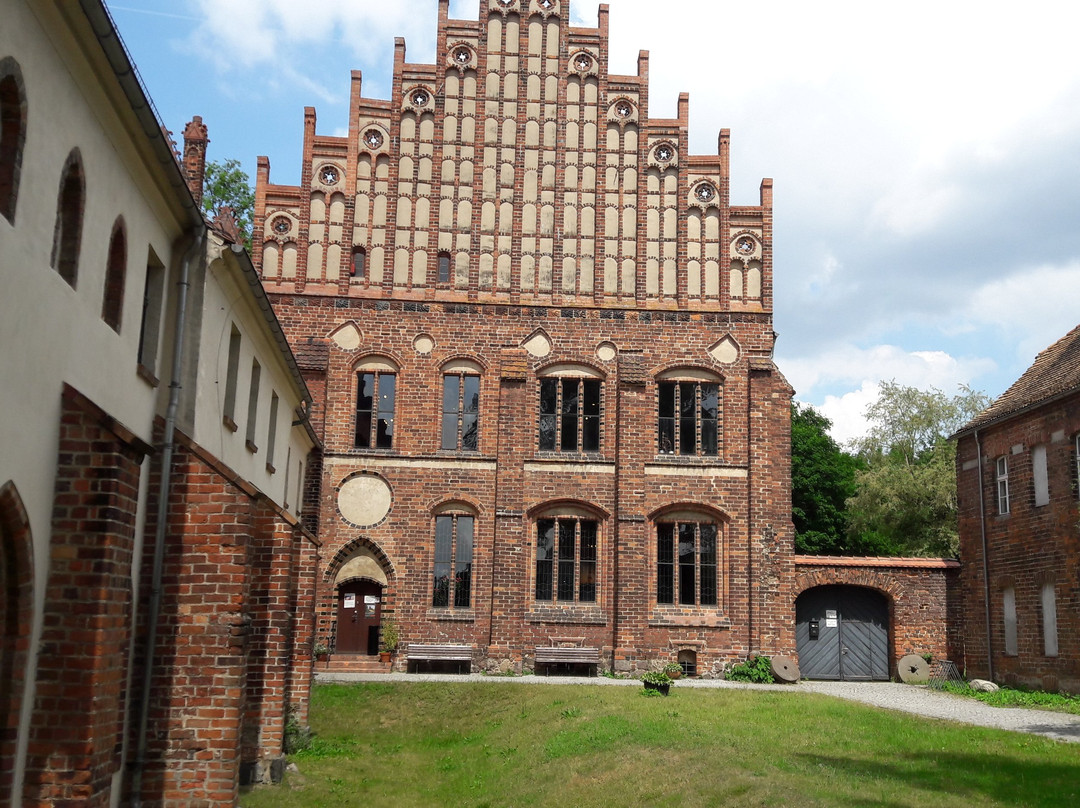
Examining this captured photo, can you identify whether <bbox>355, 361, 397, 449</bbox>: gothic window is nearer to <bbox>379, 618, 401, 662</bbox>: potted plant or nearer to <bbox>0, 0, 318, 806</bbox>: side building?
<bbox>379, 618, 401, 662</bbox>: potted plant

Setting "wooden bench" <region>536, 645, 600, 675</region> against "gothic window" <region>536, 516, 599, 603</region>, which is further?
"gothic window" <region>536, 516, 599, 603</region>

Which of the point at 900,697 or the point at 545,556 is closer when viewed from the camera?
the point at 900,697

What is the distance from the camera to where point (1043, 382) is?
24766 mm

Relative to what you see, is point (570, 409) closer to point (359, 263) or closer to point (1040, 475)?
point (359, 263)

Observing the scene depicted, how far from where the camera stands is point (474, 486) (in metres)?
26.6

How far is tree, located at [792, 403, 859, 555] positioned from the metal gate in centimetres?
1780

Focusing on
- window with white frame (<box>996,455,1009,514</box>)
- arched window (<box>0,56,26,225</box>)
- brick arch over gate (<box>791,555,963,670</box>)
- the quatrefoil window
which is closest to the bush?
brick arch over gate (<box>791,555,963,670</box>)

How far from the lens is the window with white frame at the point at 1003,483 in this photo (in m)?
25.4

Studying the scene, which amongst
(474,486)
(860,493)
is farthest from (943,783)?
(860,493)

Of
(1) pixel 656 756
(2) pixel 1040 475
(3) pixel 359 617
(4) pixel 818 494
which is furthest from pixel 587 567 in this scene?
(4) pixel 818 494

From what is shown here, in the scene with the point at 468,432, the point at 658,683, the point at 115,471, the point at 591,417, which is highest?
the point at 591,417

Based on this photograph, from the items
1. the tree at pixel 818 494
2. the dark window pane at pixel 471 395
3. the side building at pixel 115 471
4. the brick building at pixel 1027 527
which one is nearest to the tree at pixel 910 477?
the tree at pixel 818 494

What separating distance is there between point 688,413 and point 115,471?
2033 cm

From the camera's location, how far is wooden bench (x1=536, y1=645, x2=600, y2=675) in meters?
25.6
